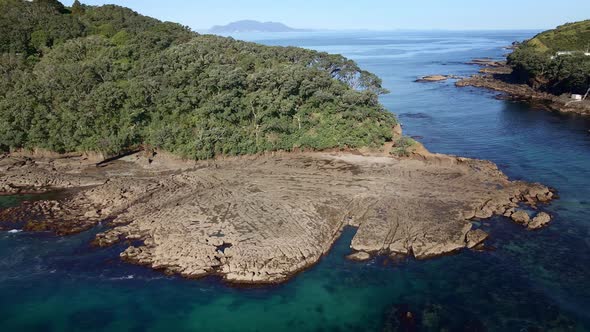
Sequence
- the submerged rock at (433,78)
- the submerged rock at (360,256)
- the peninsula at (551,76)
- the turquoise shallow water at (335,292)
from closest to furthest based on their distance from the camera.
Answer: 1. the turquoise shallow water at (335,292)
2. the submerged rock at (360,256)
3. the peninsula at (551,76)
4. the submerged rock at (433,78)

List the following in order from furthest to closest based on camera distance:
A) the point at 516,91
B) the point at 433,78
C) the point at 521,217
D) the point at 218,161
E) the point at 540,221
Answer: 1. the point at 433,78
2. the point at 516,91
3. the point at 218,161
4. the point at 521,217
5. the point at 540,221

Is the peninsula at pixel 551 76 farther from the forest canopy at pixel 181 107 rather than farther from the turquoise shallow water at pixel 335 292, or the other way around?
the turquoise shallow water at pixel 335 292

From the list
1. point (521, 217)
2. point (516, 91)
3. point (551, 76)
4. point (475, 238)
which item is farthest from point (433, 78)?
point (475, 238)

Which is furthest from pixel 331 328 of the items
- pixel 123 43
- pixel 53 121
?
pixel 123 43

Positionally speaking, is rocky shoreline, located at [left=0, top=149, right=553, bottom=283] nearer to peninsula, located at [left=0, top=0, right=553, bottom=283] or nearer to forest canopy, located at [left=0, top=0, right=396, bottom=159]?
peninsula, located at [left=0, top=0, right=553, bottom=283]

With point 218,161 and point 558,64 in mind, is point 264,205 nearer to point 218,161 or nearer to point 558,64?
point 218,161

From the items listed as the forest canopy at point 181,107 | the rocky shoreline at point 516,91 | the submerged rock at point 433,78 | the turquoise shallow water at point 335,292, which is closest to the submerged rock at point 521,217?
the turquoise shallow water at point 335,292
